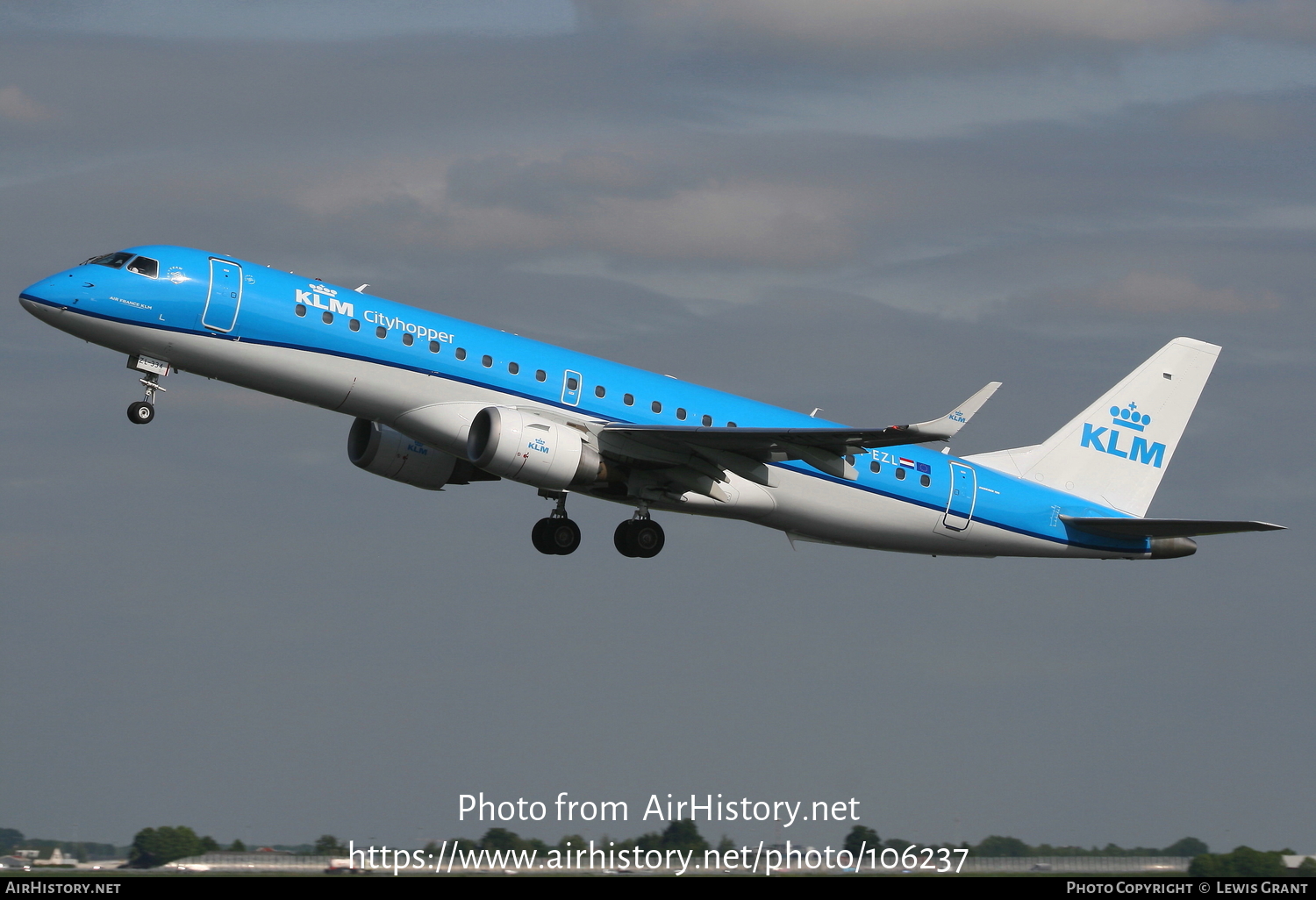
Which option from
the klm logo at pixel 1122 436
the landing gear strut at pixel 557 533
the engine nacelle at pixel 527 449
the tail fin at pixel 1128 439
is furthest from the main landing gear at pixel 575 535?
the klm logo at pixel 1122 436

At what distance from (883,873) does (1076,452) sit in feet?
58.7

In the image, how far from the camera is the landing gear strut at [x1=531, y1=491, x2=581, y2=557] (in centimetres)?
4381

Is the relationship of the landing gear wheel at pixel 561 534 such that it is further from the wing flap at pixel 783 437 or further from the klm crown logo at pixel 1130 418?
the klm crown logo at pixel 1130 418

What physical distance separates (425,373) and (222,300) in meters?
5.00

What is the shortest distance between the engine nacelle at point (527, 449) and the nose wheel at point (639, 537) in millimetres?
3674

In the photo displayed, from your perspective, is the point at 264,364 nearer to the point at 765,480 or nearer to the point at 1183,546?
the point at 765,480

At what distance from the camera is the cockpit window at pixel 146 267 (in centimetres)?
3775

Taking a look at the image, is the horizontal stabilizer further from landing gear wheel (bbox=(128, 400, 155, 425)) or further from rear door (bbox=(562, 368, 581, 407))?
landing gear wheel (bbox=(128, 400, 155, 425))

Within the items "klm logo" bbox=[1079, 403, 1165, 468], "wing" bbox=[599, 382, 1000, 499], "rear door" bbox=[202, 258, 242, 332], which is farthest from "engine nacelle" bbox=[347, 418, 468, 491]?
"klm logo" bbox=[1079, 403, 1165, 468]

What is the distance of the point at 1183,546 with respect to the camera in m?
47.4

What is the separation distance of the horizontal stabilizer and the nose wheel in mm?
12352
